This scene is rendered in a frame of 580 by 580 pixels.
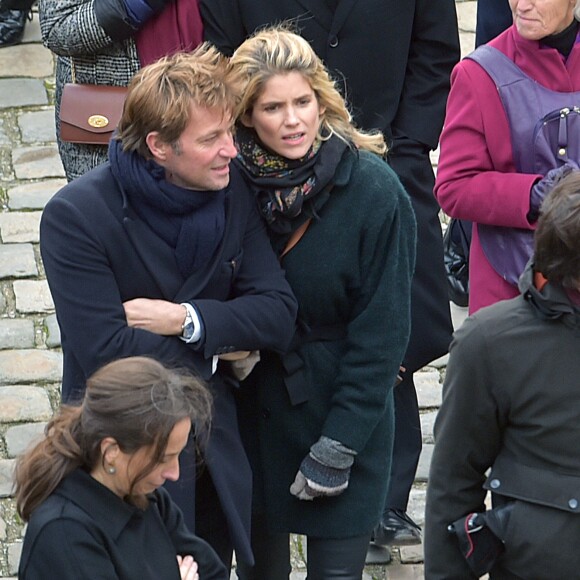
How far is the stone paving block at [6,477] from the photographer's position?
5102 millimetres

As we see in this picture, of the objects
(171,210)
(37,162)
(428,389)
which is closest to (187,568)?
(171,210)

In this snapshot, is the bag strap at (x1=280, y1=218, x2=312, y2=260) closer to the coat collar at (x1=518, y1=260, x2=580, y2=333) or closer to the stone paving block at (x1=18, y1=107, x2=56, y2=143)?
the coat collar at (x1=518, y1=260, x2=580, y2=333)

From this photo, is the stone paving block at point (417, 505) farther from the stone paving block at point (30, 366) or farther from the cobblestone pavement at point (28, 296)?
the stone paving block at point (30, 366)

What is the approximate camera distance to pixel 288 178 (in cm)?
357

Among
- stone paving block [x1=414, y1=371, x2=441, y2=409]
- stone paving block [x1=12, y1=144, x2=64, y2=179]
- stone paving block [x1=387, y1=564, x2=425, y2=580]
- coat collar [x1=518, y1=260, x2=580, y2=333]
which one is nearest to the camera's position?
coat collar [x1=518, y1=260, x2=580, y2=333]

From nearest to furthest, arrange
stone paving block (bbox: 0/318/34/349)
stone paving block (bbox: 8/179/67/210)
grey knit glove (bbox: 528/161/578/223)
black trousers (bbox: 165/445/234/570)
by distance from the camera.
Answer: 1. black trousers (bbox: 165/445/234/570)
2. grey knit glove (bbox: 528/161/578/223)
3. stone paving block (bbox: 0/318/34/349)
4. stone paving block (bbox: 8/179/67/210)

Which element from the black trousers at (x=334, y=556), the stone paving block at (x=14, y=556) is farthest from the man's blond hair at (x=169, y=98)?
the stone paving block at (x=14, y=556)

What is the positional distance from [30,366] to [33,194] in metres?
1.52

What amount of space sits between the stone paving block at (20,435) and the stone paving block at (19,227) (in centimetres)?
149

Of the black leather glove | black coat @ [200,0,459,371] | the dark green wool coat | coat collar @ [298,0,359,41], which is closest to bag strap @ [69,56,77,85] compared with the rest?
the black leather glove

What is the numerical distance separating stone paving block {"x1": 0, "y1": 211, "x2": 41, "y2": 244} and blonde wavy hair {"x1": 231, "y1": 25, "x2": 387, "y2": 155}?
3.35m

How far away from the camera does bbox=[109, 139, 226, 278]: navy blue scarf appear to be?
341 cm

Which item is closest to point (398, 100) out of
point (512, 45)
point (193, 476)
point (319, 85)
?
point (512, 45)

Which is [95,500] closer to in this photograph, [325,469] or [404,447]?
[325,469]
